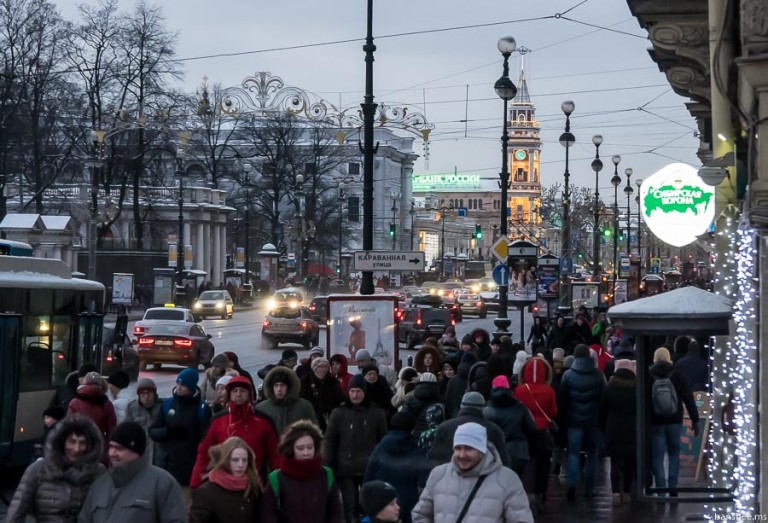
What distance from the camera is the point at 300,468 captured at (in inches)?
351

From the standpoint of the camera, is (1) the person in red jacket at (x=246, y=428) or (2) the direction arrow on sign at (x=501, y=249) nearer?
(1) the person in red jacket at (x=246, y=428)

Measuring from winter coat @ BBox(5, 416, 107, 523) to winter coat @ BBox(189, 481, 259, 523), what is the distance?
2.32 ft

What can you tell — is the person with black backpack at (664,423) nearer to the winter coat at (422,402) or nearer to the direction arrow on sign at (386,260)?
the winter coat at (422,402)

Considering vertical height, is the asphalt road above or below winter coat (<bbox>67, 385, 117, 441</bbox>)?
below

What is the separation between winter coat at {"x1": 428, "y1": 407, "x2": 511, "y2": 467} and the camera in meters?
10.7

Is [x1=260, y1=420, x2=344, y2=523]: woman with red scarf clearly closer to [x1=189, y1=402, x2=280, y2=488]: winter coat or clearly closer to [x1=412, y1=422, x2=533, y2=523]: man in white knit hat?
[x1=412, y1=422, x2=533, y2=523]: man in white knit hat

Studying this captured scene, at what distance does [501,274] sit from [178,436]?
20573mm

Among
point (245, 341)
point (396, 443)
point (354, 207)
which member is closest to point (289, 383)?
point (396, 443)

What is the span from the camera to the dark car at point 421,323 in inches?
1907

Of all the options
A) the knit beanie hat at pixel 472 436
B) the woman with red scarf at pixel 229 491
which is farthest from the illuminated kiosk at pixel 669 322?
the woman with red scarf at pixel 229 491

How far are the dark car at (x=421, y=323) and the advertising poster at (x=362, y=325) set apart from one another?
992 inches

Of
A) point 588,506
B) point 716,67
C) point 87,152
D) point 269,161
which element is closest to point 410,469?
point 716,67

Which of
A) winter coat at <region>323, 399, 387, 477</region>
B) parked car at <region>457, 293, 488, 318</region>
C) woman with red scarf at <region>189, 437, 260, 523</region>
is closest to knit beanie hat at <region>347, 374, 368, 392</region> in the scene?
winter coat at <region>323, 399, 387, 477</region>

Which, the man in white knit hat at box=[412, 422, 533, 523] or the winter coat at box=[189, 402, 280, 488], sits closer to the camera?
the man in white knit hat at box=[412, 422, 533, 523]
